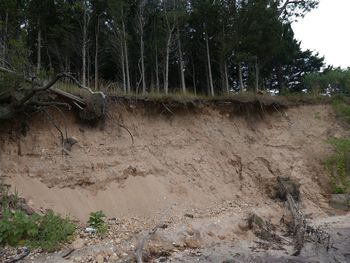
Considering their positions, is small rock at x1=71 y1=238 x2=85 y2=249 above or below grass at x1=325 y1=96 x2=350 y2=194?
below

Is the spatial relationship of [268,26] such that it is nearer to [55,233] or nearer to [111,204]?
[111,204]

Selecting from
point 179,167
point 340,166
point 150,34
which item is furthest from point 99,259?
point 150,34

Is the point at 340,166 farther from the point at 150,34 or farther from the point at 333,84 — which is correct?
the point at 150,34

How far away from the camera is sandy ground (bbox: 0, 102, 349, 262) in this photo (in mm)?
8695

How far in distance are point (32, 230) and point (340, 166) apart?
946 centimetres

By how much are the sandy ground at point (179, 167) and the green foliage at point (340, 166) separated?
0.26 metres

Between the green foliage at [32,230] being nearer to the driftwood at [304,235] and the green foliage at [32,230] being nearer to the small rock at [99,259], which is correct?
the small rock at [99,259]

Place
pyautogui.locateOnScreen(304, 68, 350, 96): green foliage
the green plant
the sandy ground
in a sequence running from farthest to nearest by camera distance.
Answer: pyautogui.locateOnScreen(304, 68, 350, 96): green foliage
the sandy ground
the green plant

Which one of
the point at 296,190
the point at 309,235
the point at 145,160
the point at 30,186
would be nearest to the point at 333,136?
the point at 296,190

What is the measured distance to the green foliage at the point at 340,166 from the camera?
11.4 metres

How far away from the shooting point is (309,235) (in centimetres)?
849

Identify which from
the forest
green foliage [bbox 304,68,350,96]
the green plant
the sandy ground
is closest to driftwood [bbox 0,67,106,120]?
the sandy ground

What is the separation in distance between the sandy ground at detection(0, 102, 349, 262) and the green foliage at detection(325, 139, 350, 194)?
10.2 inches

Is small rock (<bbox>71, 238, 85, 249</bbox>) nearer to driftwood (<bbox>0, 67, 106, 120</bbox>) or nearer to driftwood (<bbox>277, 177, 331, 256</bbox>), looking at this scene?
driftwood (<bbox>0, 67, 106, 120</bbox>)
